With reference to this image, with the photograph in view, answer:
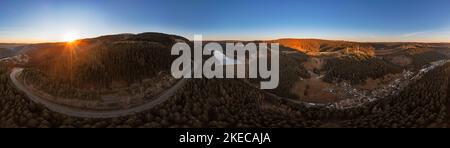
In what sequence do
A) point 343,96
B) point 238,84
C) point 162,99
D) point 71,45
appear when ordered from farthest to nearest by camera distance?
point 343,96 < point 71,45 < point 238,84 < point 162,99

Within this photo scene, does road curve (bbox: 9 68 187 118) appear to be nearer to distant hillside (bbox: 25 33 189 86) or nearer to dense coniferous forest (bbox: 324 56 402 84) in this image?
distant hillside (bbox: 25 33 189 86)

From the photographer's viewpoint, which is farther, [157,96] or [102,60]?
[102,60]

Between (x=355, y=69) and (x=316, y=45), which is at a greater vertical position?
(x=316, y=45)

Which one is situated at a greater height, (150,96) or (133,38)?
(133,38)

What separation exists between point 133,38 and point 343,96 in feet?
116

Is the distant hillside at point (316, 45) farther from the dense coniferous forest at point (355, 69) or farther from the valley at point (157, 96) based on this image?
the valley at point (157, 96)

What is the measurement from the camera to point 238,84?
48.3 m

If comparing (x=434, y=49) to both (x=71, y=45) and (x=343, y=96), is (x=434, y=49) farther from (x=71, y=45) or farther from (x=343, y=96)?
(x=71, y=45)

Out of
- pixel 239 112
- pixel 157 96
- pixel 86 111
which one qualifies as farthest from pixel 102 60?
pixel 239 112

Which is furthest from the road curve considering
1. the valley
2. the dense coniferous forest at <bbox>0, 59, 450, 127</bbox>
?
the dense coniferous forest at <bbox>0, 59, 450, 127</bbox>

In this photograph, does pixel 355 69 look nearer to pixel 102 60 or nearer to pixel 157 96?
pixel 157 96

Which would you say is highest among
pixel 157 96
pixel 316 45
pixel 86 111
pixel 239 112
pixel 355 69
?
pixel 316 45

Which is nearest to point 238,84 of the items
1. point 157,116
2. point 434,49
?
point 157,116

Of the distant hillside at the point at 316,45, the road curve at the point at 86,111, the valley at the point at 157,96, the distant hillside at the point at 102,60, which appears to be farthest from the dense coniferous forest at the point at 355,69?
the road curve at the point at 86,111
